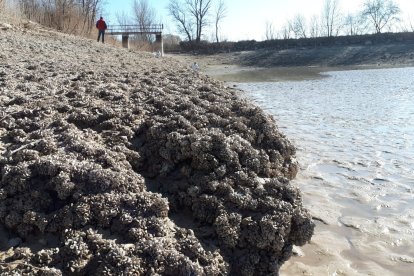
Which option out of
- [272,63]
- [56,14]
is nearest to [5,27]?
[56,14]

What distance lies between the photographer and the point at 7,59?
7.12 m

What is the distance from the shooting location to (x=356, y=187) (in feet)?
14.4

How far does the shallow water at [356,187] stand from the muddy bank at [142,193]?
476 millimetres

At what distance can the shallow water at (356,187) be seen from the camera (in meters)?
2.85

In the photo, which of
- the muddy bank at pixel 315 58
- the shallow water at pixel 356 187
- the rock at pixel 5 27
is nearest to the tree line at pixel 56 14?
the rock at pixel 5 27

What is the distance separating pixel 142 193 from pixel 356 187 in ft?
9.04

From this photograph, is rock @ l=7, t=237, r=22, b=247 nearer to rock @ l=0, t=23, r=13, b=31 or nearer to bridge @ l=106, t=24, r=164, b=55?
rock @ l=0, t=23, r=13, b=31

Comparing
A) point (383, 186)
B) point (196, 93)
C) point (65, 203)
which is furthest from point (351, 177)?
point (65, 203)

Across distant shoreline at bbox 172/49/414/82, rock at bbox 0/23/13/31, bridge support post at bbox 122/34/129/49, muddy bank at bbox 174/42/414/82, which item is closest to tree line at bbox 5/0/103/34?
bridge support post at bbox 122/34/129/49

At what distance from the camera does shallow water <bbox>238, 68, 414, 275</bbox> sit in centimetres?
285

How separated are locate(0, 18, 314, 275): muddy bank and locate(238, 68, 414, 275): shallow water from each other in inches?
18.7

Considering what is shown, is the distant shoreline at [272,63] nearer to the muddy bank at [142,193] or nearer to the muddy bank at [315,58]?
the muddy bank at [315,58]

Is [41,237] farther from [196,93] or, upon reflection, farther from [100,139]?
[196,93]

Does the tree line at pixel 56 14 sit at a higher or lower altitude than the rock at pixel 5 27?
higher
